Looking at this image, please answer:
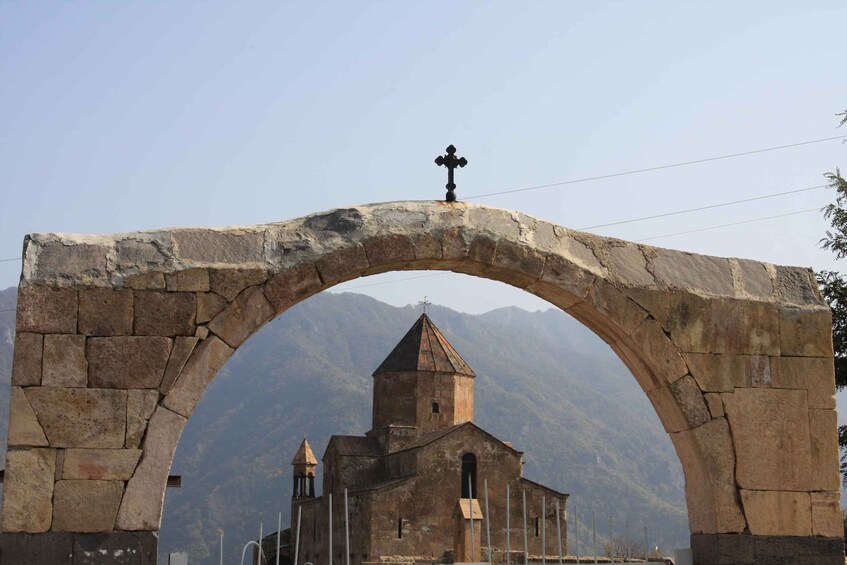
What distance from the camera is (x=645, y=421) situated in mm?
147500

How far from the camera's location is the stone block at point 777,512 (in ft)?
25.9

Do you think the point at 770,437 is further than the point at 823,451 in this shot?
No

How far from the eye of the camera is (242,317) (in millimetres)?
7215

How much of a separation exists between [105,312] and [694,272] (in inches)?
164

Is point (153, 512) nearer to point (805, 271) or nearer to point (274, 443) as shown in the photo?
point (805, 271)

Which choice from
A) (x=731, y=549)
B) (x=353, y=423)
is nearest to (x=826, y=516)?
(x=731, y=549)

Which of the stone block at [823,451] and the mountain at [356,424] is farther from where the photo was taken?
the mountain at [356,424]

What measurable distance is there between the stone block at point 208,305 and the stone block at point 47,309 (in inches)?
29.7

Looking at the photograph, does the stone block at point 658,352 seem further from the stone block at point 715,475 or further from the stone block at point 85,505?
the stone block at point 85,505

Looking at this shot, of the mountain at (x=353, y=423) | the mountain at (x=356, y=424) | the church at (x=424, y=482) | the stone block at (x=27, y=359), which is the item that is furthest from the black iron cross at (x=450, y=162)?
the mountain at (x=356, y=424)

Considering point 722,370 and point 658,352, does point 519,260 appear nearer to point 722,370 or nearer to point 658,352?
point 658,352

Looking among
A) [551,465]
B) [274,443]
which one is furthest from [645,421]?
[274,443]

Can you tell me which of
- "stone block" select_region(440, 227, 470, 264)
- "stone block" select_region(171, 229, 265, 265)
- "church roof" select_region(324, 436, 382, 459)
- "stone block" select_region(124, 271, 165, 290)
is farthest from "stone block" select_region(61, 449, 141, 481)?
"church roof" select_region(324, 436, 382, 459)

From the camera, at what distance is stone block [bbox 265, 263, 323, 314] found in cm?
728
